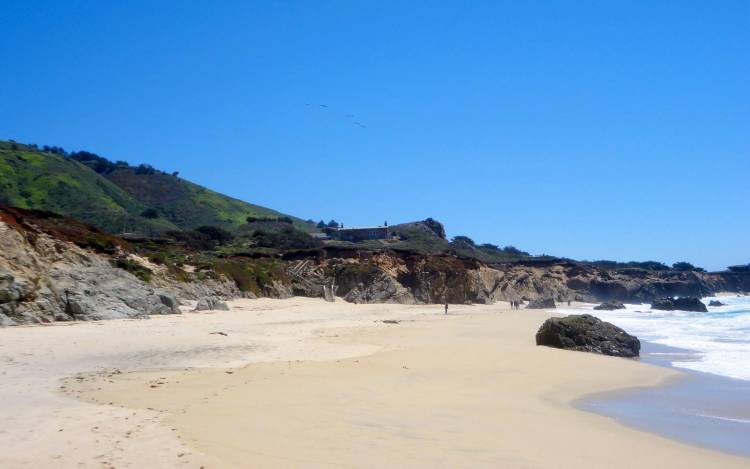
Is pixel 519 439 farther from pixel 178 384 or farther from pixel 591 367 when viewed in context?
pixel 591 367

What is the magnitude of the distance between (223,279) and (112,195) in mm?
75401

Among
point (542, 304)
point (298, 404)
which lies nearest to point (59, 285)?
point (298, 404)

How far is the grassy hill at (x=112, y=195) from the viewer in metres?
77.7

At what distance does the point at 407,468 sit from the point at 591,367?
10473 mm

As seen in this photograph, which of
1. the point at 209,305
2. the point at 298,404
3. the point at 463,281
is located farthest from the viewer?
the point at 463,281

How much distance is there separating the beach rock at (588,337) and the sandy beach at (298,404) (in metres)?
1.12

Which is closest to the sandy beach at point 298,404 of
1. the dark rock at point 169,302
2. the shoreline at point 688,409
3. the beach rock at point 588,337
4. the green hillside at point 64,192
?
the shoreline at point 688,409

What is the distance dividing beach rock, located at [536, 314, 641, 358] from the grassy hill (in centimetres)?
5924

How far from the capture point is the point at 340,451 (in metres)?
6.52

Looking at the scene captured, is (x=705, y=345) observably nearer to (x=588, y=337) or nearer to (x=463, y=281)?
(x=588, y=337)

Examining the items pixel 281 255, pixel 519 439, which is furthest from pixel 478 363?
pixel 281 255

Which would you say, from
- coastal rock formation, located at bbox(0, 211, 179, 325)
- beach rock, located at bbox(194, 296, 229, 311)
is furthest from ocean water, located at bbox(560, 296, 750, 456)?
beach rock, located at bbox(194, 296, 229, 311)

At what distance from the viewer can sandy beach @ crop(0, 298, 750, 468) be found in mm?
6363

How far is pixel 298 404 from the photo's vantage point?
8.80 metres
